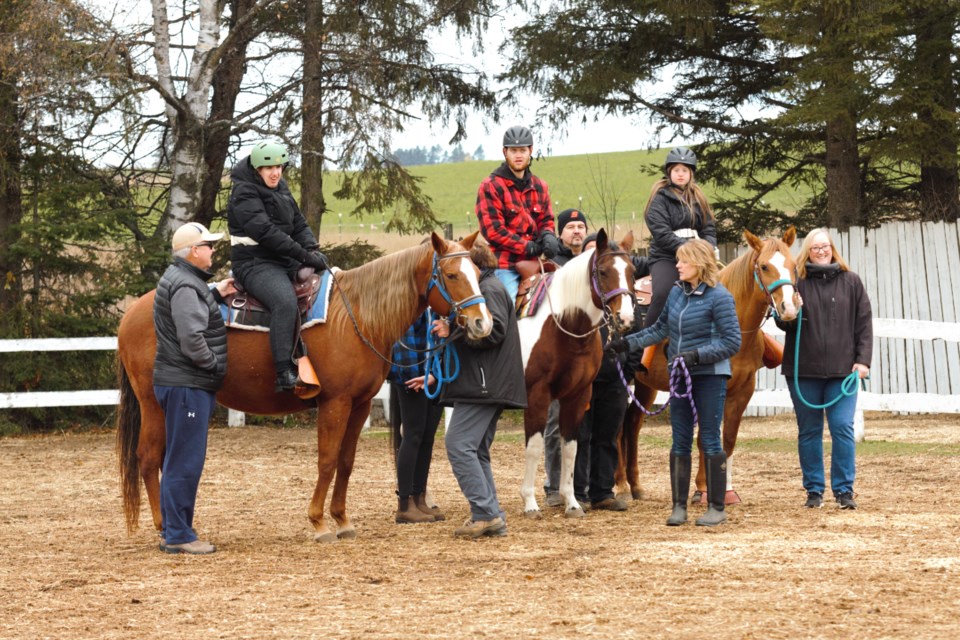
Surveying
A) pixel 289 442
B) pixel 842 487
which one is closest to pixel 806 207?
pixel 289 442

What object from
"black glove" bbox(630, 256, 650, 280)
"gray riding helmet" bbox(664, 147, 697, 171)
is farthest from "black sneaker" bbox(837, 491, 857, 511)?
"gray riding helmet" bbox(664, 147, 697, 171)

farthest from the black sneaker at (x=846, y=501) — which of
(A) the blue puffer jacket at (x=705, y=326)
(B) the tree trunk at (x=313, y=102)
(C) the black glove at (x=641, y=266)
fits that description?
(B) the tree trunk at (x=313, y=102)

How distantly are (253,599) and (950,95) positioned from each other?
11.8 metres

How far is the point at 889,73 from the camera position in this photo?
47.4 ft

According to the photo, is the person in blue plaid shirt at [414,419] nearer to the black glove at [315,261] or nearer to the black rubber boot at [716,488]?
the black glove at [315,261]

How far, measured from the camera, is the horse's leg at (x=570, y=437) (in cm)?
828

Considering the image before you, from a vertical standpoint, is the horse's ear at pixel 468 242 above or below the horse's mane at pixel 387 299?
above

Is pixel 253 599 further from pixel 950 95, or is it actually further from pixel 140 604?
pixel 950 95

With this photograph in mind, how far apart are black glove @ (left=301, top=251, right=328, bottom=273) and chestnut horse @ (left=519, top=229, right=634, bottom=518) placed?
5.04 feet

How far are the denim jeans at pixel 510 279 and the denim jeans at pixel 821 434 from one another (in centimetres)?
211

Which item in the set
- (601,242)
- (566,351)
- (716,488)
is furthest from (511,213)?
(716,488)

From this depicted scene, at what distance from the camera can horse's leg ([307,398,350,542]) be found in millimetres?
7418

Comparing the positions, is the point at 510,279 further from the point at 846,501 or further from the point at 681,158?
the point at 846,501

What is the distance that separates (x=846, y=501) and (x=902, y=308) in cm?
826
